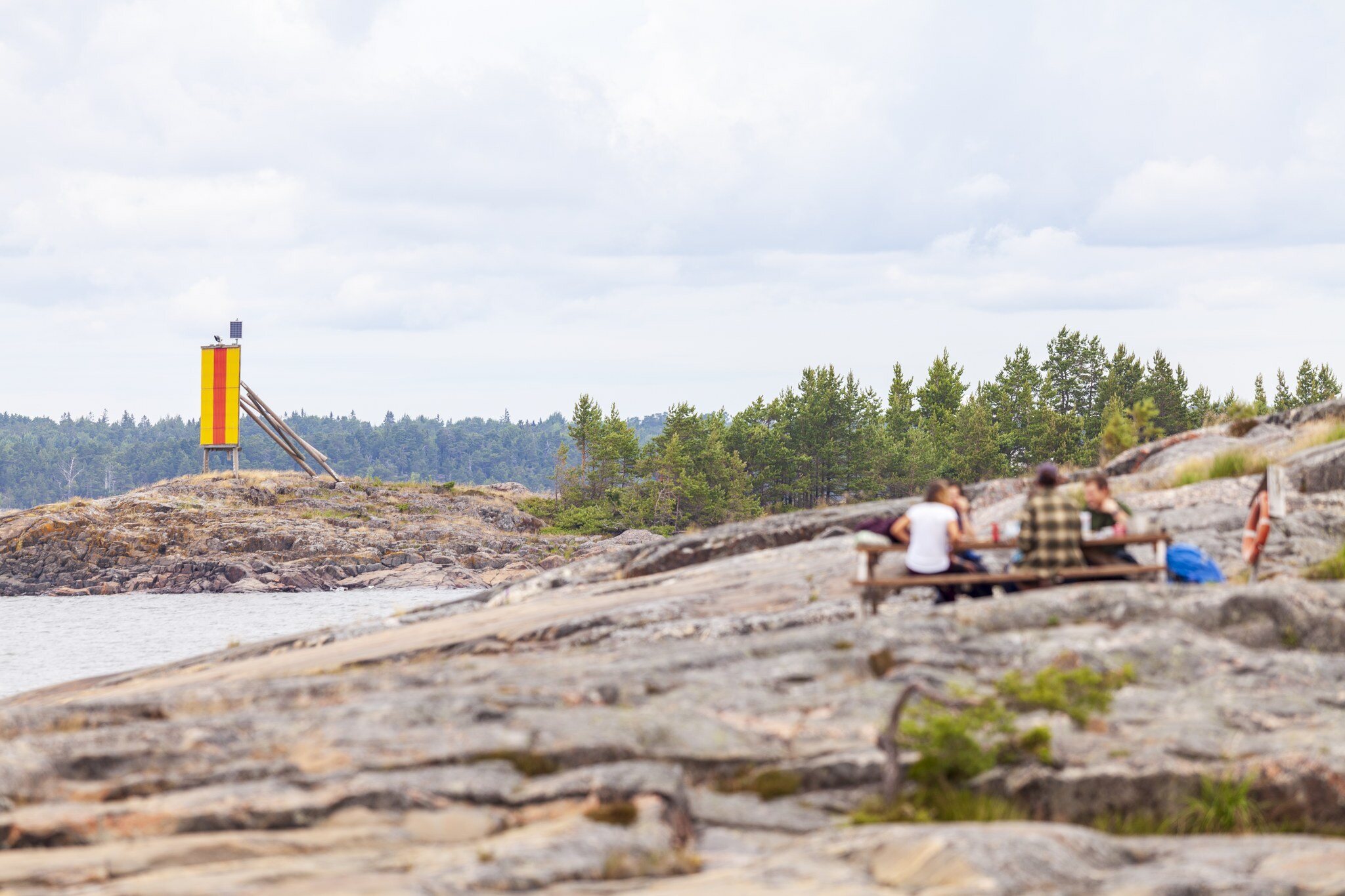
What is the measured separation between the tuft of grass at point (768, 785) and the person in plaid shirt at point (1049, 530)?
477 cm

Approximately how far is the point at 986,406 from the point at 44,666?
7863 centimetres

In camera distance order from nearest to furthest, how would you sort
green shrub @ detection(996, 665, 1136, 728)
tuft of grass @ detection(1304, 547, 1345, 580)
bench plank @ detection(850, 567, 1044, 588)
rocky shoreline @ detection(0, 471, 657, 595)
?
1. green shrub @ detection(996, 665, 1136, 728)
2. bench plank @ detection(850, 567, 1044, 588)
3. tuft of grass @ detection(1304, 547, 1345, 580)
4. rocky shoreline @ detection(0, 471, 657, 595)

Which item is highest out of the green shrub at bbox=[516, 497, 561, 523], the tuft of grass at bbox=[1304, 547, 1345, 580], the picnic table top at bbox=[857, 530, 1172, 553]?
the green shrub at bbox=[516, 497, 561, 523]

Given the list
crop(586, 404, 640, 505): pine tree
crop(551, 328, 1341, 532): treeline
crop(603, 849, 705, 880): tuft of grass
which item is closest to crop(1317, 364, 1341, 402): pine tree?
crop(551, 328, 1341, 532): treeline

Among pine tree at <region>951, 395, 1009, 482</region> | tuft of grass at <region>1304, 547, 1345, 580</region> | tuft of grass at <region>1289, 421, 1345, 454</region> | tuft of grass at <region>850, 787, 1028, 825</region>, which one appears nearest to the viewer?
tuft of grass at <region>850, 787, 1028, 825</region>

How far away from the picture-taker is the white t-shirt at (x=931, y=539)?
13.1 meters

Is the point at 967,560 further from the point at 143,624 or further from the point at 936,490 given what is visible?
the point at 143,624

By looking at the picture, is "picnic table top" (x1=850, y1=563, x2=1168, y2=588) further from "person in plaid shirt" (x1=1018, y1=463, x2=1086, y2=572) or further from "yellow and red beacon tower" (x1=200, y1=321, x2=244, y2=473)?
"yellow and red beacon tower" (x1=200, y1=321, x2=244, y2=473)

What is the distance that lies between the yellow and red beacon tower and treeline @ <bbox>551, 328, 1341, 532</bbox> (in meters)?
30.6

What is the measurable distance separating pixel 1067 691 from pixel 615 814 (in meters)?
4.26

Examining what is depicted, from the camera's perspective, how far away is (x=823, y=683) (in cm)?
1056

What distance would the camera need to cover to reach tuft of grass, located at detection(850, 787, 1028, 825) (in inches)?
355

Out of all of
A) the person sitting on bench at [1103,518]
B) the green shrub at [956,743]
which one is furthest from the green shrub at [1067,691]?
the person sitting on bench at [1103,518]

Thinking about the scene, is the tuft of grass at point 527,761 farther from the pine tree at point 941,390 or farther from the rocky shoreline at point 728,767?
the pine tree at point 941,390
